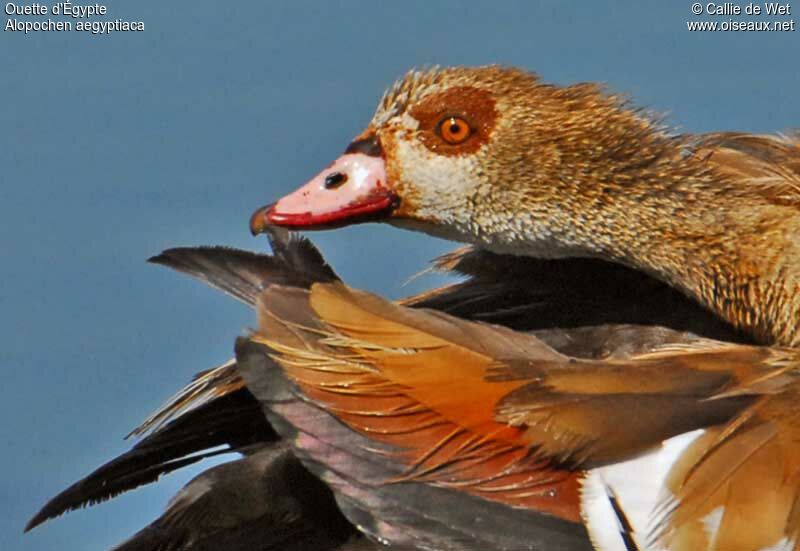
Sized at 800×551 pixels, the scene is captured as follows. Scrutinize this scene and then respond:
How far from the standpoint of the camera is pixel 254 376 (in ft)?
8.41

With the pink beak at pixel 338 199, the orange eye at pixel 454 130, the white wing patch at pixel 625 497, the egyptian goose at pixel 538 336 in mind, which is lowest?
the white wing patch at pixel 625 497

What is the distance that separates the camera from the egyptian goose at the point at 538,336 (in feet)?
8.05

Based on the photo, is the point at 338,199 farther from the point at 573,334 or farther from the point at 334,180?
the point at 573,334

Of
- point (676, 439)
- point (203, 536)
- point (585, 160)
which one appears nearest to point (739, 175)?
point (585, 160)

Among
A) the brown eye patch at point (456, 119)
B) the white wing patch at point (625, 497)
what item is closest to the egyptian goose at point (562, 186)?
the brown eye patch at point (456, 119)

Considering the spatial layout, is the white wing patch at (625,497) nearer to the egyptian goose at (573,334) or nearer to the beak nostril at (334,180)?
the egyptian goose at (573,334)

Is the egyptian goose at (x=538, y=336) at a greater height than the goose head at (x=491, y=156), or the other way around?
the goose head at (x=491, y=156)

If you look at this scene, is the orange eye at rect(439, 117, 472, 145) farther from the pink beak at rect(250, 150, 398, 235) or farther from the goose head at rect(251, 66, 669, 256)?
Answer: the pink beak at rect(250, 150, 398, 235)

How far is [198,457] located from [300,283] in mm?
381

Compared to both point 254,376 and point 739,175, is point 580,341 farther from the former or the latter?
point 254,376

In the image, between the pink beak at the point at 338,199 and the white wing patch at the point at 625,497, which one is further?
the pink beak at the point at 338,199

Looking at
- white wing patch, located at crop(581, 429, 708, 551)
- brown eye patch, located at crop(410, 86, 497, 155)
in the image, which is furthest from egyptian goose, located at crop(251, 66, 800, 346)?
white wing patch, located at crop(581, 429, 708, 551)

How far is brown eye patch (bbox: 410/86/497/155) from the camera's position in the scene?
2947 mm

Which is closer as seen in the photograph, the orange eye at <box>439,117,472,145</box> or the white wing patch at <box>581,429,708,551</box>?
the white wing patch at <box>581,429,708,551</box>
